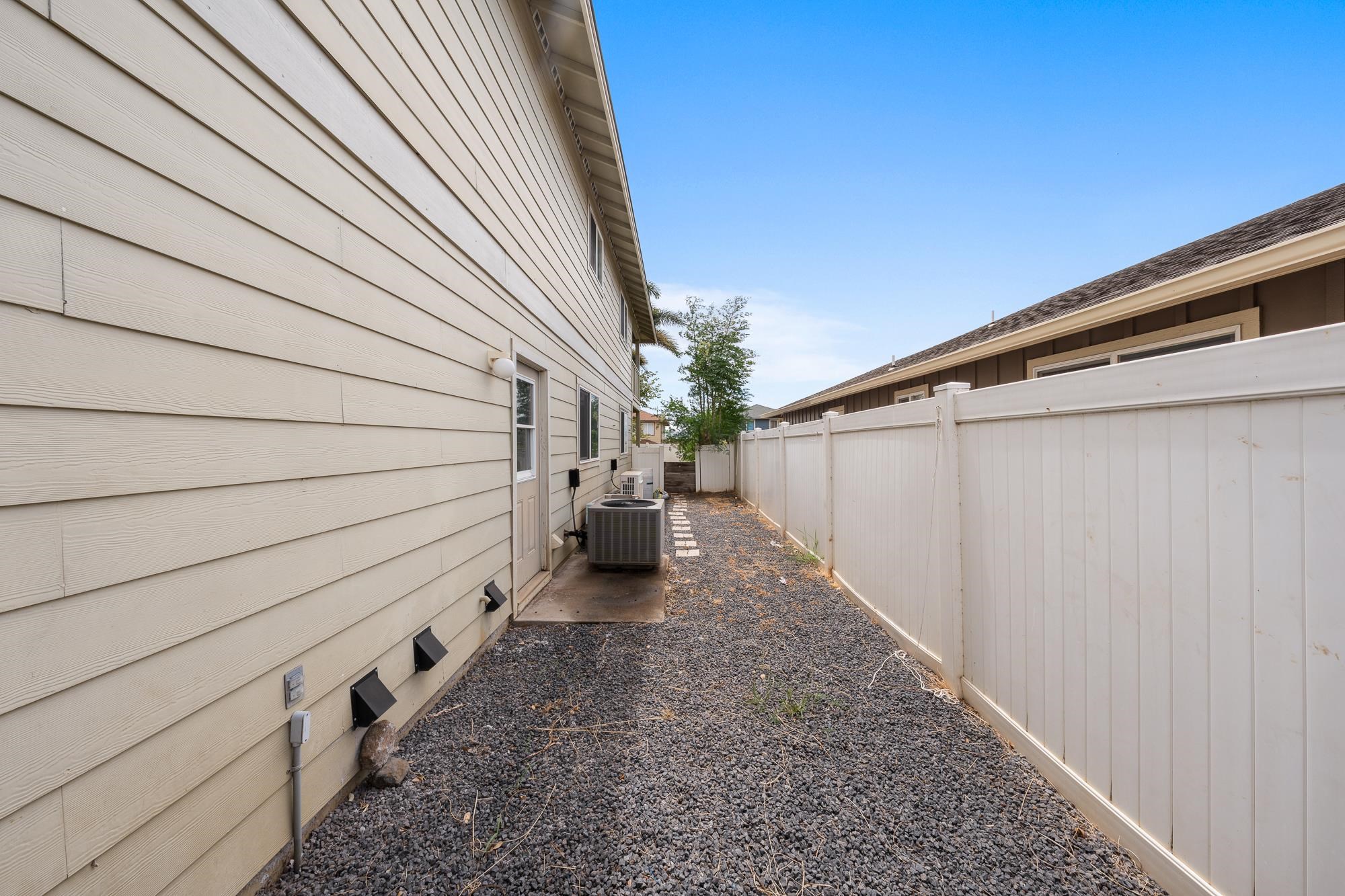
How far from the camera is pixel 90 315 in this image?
1123mm

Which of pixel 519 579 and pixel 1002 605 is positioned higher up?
pixel 1002 605

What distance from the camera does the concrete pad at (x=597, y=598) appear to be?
399 cm

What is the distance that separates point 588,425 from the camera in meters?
6.98

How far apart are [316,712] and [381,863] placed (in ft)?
1.87

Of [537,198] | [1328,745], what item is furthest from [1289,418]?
[537,198]

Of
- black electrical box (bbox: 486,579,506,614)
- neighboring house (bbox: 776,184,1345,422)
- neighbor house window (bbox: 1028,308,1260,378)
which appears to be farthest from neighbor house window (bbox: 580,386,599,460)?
neighbor house window (bbox: 1028,308,1260,378)

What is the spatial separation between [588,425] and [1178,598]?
6.20 m

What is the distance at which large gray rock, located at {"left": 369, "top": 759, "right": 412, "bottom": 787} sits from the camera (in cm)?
206

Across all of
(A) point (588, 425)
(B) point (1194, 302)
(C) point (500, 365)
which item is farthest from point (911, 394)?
(C) point (500, 365)

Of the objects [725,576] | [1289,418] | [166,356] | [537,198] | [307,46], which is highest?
[537,198]

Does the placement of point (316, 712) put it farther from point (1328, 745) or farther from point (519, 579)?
point (1328, 745)

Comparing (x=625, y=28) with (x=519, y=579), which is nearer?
(x=519, y=579)

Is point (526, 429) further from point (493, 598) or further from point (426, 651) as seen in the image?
point (426, 651)

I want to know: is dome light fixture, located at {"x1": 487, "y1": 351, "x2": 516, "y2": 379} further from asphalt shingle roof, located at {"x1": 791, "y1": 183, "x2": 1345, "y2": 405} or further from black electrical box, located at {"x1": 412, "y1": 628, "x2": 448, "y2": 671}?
asphalt shingle roof, located at {"x1": 791, "y1": 183, "x2": 1345, "y2": 405}
